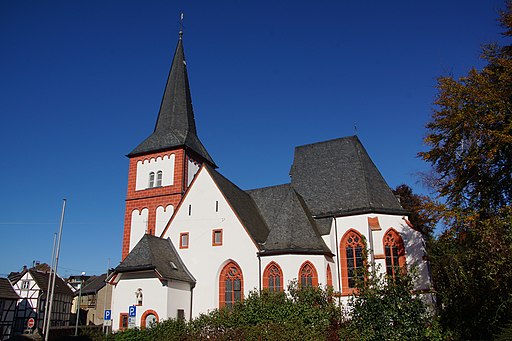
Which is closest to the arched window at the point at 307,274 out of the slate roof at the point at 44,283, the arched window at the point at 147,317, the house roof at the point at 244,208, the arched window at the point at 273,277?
the arched window at the point at 273,277

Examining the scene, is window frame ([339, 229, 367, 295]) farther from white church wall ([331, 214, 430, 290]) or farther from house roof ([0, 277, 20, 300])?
house roof ([0, 277, 20, 300])

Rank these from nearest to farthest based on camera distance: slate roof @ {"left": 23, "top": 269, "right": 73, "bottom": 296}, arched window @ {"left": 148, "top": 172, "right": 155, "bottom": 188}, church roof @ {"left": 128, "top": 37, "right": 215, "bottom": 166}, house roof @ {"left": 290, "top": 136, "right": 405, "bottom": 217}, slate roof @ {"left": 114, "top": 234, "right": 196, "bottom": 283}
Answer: slate roof @ {"left": 114, "top": 234, "right": 196, "bottom": 283} → house roof @ {"left": 290, "top": 136, "right": 405, "bottom": 217} → arched window @ {"left": 148, "top": 172, "right": 155, "bottom": 188} → church roof @ {"left": 128, "top": 37, "right": 215, "bottom": 166} → slate roof @ {"left": 23, "top": 269, "right": 73, "bottom": 296}

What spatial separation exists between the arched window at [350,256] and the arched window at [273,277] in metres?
3.96

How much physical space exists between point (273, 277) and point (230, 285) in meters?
2.79

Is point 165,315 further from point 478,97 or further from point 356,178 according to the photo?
point 478,97

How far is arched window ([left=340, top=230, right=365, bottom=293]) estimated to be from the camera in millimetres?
24469

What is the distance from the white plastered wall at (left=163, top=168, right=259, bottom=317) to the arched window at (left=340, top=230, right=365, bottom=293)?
16.4ft

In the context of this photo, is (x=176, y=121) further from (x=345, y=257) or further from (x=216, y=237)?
(x=345, y=257)

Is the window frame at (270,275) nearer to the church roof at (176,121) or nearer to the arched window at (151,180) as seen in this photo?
the church roof at (176,121)

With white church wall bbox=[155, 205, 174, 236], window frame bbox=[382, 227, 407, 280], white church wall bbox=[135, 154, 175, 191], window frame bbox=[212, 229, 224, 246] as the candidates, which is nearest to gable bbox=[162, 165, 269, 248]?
window frame bbox=[212, 229, 224, 246]

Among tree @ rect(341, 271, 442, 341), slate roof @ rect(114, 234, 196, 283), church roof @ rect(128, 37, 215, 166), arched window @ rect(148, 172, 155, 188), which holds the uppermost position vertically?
church roof @ rect(128, 37, 215, 166)

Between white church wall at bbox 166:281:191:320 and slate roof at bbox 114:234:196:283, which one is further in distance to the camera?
slate roof at bbox 114:234:196:283

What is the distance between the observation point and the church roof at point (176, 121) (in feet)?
110

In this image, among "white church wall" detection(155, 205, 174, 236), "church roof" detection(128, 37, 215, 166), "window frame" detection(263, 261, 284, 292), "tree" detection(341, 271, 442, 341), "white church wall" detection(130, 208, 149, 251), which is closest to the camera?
"tree" detection(341, 271, 442, 341)
